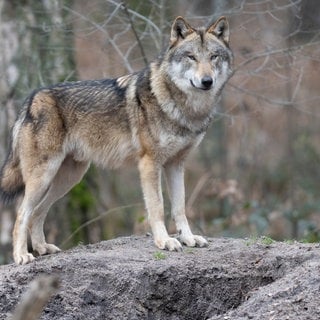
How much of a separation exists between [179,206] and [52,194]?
1.27 metres

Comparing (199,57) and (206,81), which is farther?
(199,57)

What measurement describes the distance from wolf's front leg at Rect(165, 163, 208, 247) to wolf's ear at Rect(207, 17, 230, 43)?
124 centimetres

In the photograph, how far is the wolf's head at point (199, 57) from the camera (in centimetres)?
715

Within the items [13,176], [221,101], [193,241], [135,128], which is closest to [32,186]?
[13,176]

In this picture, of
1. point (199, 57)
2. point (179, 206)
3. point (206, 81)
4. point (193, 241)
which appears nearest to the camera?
point (206, 81)

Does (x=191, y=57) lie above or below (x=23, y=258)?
above

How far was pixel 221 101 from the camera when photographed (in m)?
12.4

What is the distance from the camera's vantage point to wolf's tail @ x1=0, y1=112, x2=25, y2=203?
7.62m

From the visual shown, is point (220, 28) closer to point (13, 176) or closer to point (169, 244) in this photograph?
point (169, 244)

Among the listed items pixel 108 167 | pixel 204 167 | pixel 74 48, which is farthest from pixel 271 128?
pixel 108 167

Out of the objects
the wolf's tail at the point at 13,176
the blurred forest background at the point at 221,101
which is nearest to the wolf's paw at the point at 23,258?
the wolf's tail at the point at 13,176

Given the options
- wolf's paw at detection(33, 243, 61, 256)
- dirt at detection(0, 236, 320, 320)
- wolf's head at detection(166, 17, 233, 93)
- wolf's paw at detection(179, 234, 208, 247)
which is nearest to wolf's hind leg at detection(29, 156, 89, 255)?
wolf's paw at detection(33, 243, 61, 256)

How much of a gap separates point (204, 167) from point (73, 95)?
284 inches

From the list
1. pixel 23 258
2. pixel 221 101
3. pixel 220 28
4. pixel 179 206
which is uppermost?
pixel 220 28
